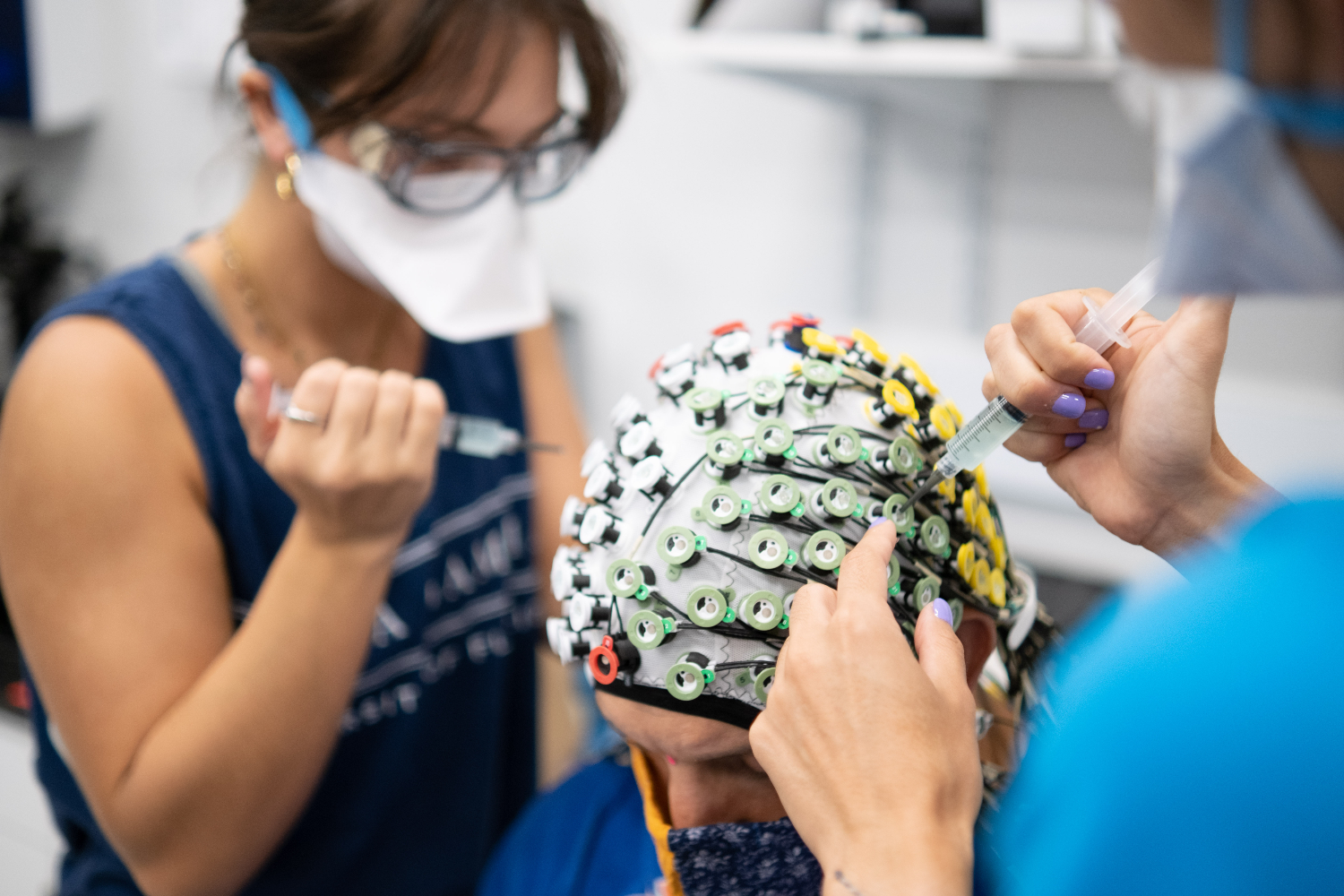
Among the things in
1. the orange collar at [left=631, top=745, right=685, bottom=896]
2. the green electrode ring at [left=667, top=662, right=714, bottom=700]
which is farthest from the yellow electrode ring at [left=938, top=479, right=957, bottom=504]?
the orange collar at [left=631, top=745, right=685, bottom=896]

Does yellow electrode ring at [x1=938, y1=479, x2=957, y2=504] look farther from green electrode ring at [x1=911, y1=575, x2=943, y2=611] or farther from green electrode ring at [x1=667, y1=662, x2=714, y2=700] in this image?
green electrode ring at [x1=667, y1=662, x2=714, y2=700]

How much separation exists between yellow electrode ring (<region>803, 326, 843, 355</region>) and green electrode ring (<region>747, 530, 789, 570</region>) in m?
0.17

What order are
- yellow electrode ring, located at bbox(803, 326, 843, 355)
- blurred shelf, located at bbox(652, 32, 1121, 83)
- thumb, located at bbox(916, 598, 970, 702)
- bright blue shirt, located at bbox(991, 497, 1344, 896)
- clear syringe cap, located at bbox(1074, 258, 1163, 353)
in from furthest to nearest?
1. blurred shelf, located at bbox(652, 32, 1121, 83)
2. yellow electrode ring, located at bbox(803, 326, 843, 355)
3. clear syringe cap, located at bbox(1074, 258, 1163, 353)
4. thumb, located at bbox(916, 598, 970, 702)
5. bright blue shirt, located at bbox(991, 497, 1344, 896)

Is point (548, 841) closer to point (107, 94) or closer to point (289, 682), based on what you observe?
point (289, 682)

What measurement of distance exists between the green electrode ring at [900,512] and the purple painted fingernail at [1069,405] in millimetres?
125

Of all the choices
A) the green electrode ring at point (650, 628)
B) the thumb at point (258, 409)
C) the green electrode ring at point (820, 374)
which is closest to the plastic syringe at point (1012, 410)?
the green electrode ring at point (820, 374)

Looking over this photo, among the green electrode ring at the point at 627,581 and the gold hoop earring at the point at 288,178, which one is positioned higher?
the gold hoop earring at the point at 288,178

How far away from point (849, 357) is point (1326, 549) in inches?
15.9

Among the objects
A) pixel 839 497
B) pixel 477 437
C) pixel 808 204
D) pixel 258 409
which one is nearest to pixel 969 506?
pixel 839 497

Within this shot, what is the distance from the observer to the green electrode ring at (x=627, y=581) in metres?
0.76

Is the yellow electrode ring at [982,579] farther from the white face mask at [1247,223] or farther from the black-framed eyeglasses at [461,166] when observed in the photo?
the black-framed eyeglasses at [461,166]

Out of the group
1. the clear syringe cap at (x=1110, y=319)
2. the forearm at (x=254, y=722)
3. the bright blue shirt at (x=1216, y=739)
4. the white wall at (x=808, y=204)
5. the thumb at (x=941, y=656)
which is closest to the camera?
the bright blue shirt at (x=1216, y=739)

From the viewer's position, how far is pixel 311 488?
0.92 metres

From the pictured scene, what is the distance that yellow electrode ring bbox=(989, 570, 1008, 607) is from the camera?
2.62 ft
